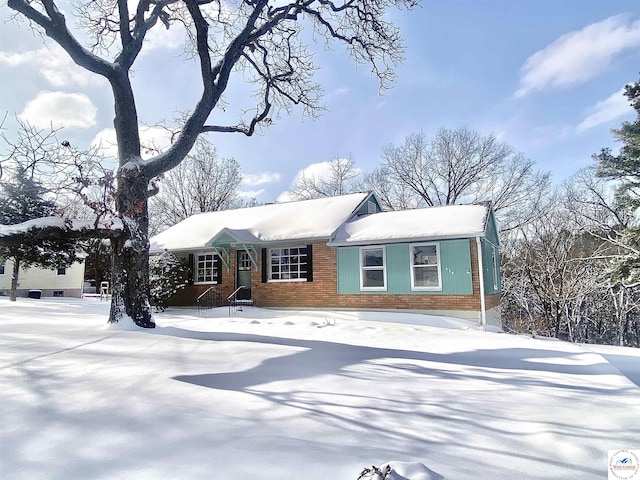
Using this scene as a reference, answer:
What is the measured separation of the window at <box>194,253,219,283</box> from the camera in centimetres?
1614

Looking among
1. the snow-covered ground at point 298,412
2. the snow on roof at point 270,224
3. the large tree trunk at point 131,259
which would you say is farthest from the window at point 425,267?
the large tree trunk at point 131,259

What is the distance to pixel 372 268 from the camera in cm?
1320

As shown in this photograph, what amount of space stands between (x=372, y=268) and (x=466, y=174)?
18.3 metres

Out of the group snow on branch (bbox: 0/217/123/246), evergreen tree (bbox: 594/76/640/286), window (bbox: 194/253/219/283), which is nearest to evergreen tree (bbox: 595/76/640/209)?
evergreen tree (bbox: 594/76/640/286)

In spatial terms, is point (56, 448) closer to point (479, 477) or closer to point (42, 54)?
point (479, 477)

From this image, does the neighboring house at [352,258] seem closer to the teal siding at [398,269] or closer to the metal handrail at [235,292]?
the teal siding at [398,269]

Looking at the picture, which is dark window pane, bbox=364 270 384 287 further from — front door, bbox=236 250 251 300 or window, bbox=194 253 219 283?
window, bbox=194 253 219 283

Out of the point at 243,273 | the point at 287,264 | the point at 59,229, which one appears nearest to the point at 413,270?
the point at 287,264

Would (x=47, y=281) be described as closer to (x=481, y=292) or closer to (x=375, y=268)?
(x=375, y=268)

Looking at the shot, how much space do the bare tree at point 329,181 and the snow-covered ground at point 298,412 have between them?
2757cm

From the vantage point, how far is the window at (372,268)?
13.1 m

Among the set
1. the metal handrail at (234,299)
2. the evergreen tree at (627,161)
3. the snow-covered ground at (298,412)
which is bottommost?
the snow-covered ground at (298,412)

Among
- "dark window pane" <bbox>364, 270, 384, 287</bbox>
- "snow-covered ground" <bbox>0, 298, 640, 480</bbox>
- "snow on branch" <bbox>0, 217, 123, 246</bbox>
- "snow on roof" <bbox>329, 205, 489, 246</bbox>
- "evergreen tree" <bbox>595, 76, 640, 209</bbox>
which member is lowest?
"snow-covered ground" <bbox>0, 298, 640, 480</bbox>

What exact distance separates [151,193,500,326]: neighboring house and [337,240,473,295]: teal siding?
0.10 feet
